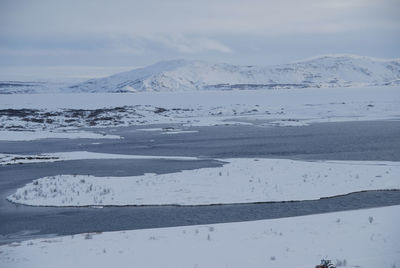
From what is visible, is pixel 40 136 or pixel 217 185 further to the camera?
pixel 40 136

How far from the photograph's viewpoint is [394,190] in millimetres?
18797

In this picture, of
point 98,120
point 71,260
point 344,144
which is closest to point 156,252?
point 71,260

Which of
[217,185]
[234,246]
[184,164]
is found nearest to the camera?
[234,246]

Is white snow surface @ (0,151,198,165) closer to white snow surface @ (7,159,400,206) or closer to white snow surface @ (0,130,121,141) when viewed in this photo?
white snow surface @ (7,159,400,206)

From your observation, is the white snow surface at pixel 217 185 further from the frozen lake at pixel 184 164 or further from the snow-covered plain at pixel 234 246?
the snow-covered plain at pixel 234 246

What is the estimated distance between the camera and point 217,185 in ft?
66.6

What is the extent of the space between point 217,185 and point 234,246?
8920 millimetres

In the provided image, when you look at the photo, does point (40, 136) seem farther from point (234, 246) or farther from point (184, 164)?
point (234, 246)

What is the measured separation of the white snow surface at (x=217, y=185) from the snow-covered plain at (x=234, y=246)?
4.67m

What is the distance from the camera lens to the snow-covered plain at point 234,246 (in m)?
10.1

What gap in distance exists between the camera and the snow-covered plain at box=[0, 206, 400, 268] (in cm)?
1015

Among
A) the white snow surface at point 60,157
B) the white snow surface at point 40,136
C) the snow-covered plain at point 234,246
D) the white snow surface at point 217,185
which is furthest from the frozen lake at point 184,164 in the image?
the white snow surface at point 40,136

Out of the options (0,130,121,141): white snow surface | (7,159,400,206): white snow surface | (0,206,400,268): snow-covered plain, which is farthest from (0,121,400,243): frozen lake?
(0,130,121,141): white snow surface

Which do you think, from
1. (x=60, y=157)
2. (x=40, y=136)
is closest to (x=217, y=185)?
(x=60, y=157)
